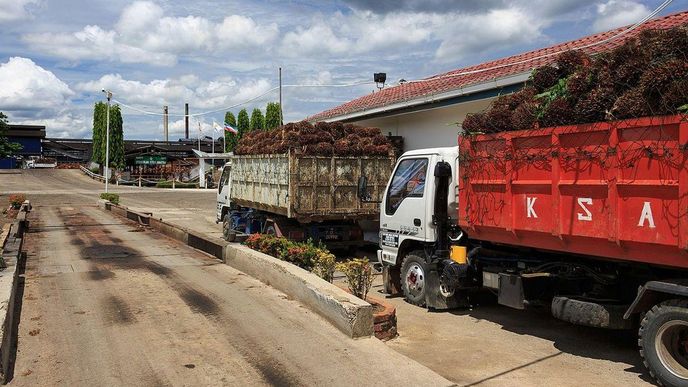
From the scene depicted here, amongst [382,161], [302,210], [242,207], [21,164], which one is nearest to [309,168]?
[302,210]

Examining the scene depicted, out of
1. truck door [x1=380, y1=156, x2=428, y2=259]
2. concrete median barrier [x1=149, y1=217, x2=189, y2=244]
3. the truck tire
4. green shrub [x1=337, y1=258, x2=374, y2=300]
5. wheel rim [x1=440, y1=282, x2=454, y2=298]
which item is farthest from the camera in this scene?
concrete median barrier [x1=149, y1=217, x2=189, y2=244]

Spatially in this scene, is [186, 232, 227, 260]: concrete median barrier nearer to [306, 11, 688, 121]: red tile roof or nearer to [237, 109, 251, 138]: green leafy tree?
[306, 11, 688, 121]: red tile roof

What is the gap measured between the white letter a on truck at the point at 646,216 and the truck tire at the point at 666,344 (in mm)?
682

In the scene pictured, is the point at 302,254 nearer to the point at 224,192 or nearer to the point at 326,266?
the point at 326,266

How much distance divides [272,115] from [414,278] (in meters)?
51.1

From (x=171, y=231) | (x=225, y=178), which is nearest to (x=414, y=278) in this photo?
(x=171, y=231)

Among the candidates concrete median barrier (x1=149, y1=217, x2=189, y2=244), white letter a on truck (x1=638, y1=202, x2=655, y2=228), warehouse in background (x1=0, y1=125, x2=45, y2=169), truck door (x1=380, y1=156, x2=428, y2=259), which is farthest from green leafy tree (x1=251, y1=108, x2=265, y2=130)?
white letter a on truck (x1=638, y1=202, x2=655, y2=228)

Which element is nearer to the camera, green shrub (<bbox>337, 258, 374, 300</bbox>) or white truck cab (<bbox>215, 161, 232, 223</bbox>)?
green shrub (<bbox>337, 258, 374, 300</bbox>)

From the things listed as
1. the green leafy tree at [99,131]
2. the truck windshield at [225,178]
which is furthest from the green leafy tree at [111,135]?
the truck windshield at [225,178]

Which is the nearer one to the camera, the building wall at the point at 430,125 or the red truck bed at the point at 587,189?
the red truck bed at the point at 587,189

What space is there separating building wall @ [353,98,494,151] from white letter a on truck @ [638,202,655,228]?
6.91 metres

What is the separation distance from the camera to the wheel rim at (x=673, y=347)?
4871 mm

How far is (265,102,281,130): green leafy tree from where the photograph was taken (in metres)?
57.7

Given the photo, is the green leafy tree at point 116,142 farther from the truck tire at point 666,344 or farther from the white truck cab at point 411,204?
the truck tire at point 666,344
